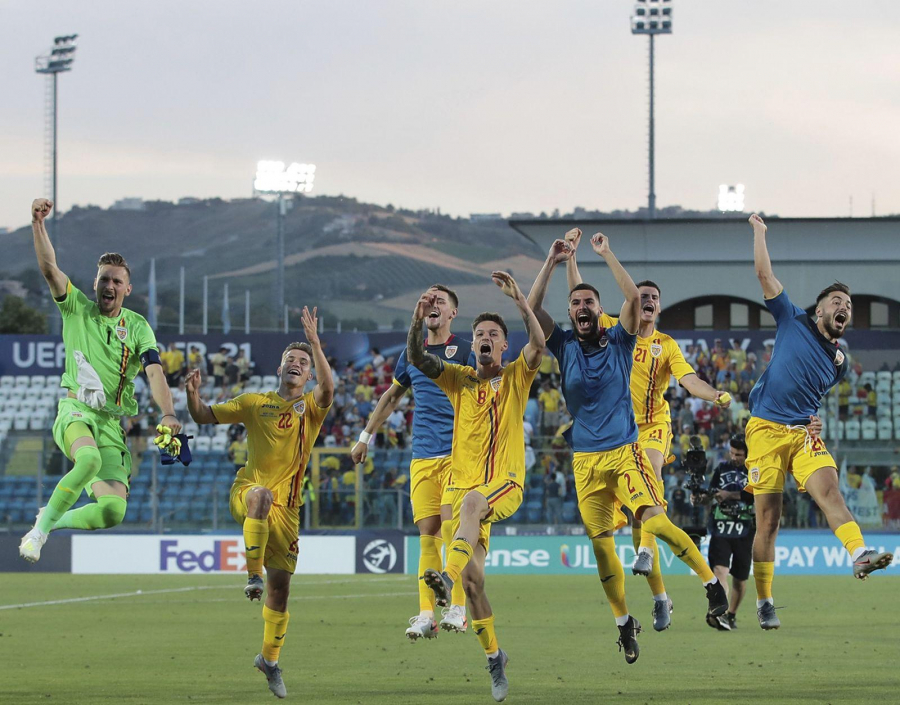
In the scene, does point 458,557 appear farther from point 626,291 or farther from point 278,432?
point 626,291

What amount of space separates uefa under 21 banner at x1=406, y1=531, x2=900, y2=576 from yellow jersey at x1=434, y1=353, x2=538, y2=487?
1757 centimetres

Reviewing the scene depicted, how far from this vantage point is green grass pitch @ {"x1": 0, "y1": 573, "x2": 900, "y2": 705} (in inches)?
459

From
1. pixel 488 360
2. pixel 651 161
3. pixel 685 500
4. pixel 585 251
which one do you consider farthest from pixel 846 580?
pixel 651 161

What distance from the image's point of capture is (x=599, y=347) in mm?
11883

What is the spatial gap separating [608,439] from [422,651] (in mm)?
4857

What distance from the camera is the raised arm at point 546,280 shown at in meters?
10.9

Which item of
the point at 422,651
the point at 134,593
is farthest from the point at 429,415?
the point at 134,593

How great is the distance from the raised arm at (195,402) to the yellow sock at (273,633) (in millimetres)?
1734

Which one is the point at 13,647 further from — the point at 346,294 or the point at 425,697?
the point at 346,294

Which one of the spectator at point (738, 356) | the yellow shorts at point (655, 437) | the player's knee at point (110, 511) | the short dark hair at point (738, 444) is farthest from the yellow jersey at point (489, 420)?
the spectator at point (738, 356)

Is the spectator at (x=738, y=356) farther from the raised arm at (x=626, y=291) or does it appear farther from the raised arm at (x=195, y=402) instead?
the raised arm at (x=195, y=402)

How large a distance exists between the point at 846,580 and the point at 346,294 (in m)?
162

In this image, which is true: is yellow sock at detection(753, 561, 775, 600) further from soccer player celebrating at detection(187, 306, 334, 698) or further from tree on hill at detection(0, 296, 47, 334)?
tree on hill at detection(0, 296, 47, 334)

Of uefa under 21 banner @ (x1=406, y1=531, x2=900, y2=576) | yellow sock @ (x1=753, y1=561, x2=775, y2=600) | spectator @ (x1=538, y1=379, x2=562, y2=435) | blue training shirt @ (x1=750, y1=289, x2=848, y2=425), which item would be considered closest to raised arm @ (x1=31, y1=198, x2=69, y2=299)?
blue training shirt @ (x1=750, y1=289, x2=848, y2=425)
